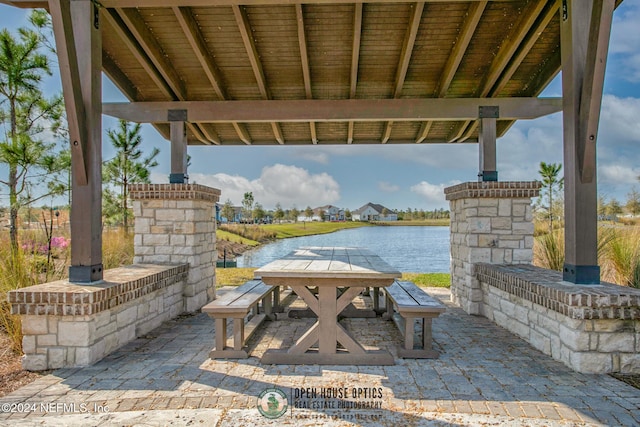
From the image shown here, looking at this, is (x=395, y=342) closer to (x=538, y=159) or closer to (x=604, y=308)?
(x=604, y=308)

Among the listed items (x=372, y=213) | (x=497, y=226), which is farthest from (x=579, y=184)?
(x=372, y=213)

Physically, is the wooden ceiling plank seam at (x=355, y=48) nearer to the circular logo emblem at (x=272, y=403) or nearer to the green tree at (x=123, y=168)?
the circular logo emblem at (x=272, y=403)

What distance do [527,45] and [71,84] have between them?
16.7 ft

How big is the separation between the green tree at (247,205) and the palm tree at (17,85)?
40.4m

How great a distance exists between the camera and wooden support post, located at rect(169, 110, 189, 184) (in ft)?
18.6

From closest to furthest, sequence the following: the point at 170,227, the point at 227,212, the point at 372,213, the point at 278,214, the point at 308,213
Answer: the point at 170,227, the point at 227,212, the point at 278,214, the point at 308,213, the point at 372,213

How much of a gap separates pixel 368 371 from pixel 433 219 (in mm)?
42188

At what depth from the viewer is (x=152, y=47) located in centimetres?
488

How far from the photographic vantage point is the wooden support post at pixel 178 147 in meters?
5.68

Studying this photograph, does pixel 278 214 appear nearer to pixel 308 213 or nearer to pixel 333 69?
pixel 308 213

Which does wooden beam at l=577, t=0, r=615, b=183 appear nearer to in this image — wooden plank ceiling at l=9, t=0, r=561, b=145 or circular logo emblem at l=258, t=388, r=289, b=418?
wooden plank ceiling at l=9, t=0, r=561, b=145

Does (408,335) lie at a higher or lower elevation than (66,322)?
lower

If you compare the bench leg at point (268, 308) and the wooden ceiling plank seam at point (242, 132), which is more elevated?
the wooden ceiling plank seam at point (242, 132)

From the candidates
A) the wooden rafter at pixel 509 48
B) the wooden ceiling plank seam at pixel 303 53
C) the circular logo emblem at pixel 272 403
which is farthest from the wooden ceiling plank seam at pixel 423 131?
the circular logo emblem at pixel 272 403
